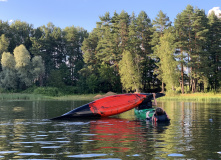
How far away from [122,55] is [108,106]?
172 feet

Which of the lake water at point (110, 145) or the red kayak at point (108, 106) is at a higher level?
the red kayak at point (108, 106)

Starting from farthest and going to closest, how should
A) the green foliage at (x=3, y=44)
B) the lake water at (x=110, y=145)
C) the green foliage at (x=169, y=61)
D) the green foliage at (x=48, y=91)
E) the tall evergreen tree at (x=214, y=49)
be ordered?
the green foliage at (x=3, y=44) → the green foliage at (x=48, y=91) → the tall evergreen tree at (x=214, y=49) → the green foliage at (x=169, y=61) → the lake water at (x=110, y=145)

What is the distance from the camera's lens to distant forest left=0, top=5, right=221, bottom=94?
64.4 meters

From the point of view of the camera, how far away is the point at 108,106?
70.8 ft

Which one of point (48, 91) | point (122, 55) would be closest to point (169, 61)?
point (122, 55)

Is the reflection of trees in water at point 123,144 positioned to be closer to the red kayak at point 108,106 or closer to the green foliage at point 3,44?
the red kayak at point 108,106

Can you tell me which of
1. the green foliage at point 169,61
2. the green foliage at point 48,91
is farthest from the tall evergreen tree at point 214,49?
the green foliage at point 48,91

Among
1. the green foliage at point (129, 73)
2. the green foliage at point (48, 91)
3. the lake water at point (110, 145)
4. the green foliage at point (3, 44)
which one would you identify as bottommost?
the lake water at point (110, 145)

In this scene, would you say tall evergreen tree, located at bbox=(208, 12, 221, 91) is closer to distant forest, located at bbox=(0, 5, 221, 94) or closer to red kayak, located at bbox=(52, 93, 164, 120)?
distant forest, located at bbox=(0, 5, 221, 94)

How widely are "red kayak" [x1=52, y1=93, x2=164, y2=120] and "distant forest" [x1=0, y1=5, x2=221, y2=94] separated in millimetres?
39360

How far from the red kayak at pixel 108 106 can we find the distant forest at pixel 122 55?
39360 millimetres

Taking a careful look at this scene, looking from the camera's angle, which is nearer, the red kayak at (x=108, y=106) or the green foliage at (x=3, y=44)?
the red kayak at (x=108, y=106)

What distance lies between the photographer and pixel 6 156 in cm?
882

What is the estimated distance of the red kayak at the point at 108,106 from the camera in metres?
20.7
